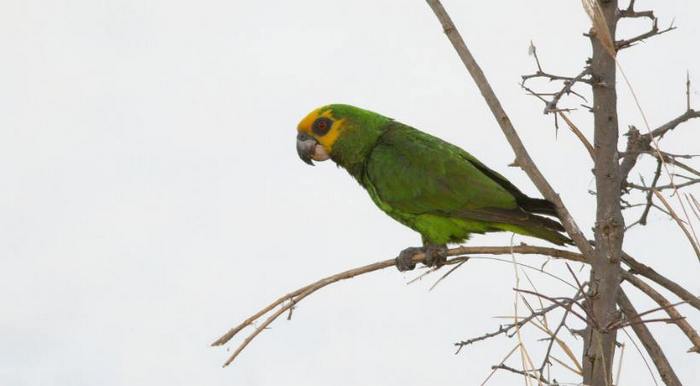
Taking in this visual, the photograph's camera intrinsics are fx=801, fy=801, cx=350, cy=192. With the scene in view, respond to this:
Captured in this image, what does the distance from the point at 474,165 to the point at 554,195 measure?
1664mm

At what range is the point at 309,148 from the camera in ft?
17.7

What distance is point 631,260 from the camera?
3.07 metres

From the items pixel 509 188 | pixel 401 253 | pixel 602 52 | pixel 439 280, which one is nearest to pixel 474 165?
pixel 509 188

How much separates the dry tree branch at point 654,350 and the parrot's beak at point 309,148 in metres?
2.68

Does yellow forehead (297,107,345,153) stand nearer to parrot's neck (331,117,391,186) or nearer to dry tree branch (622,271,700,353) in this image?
parrot's neck (331,117,391,186)

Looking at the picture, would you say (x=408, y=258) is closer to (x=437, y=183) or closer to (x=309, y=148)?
(x=437, y=183)

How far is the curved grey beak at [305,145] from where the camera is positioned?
5.38 m

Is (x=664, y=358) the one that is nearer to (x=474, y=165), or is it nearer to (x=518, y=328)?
(x=518, y=328)

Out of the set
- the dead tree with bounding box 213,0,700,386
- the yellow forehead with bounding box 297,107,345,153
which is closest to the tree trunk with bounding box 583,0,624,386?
the dead tree with bounding box 213,0,700,386

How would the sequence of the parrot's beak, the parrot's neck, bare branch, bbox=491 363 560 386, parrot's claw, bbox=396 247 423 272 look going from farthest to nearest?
the parrot's beak < the parrot's neck < parrot's claw, bbox=396 247 423 272 < bare branch, bbox=491 363 560 386

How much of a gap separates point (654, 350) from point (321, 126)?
2.83 m

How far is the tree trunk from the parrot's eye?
101 inches

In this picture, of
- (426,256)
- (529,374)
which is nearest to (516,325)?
(529,374)

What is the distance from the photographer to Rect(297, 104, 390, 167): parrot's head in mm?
5207
